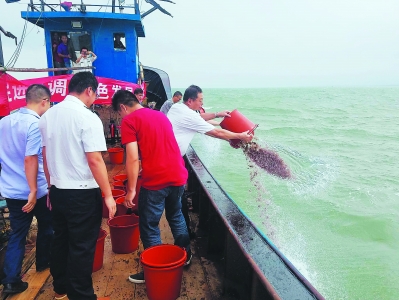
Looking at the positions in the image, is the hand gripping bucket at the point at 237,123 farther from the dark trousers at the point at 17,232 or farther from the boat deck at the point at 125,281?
the dark trousers at the point at 17,232

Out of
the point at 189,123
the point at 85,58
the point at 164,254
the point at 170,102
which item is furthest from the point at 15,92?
the point at 164,254

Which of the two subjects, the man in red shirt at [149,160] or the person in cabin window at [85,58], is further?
the person in cabin window at [85,58]

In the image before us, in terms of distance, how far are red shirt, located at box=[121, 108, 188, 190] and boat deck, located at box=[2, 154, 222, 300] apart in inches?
35.6

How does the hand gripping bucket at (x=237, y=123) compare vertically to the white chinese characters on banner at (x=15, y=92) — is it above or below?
below

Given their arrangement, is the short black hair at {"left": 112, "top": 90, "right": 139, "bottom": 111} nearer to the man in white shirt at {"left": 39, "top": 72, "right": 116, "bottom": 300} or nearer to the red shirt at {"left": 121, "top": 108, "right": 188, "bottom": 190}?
the red shirt at {"left": 121, "top": 108, "right": 188, "bottom": 190}

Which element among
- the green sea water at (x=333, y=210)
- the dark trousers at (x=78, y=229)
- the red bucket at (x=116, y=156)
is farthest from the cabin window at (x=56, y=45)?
the dark trousers at (x=78, y=229)

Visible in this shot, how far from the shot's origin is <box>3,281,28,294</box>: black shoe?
2523 millimetres

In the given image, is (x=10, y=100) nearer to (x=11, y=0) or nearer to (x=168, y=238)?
(x=168, y=238)

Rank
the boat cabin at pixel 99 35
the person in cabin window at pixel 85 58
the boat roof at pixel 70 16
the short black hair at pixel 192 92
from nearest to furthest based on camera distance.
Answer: the short black hair at pixel 192 92, the boat roof at pixel 70 16, the person in cabin window at pixel 85 58, the boat cabin at pixel 99 35

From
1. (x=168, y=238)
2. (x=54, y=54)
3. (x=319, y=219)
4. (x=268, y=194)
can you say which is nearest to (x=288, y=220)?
(x=319, y=219)

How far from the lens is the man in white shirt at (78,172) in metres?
1.97

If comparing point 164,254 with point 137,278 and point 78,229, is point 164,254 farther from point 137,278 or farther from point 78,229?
point 78,229

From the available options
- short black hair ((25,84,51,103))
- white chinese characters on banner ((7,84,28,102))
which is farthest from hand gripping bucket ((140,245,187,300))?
white chinese characters on banner ((7,84,28,102))

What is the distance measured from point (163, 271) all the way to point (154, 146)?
0.96m
